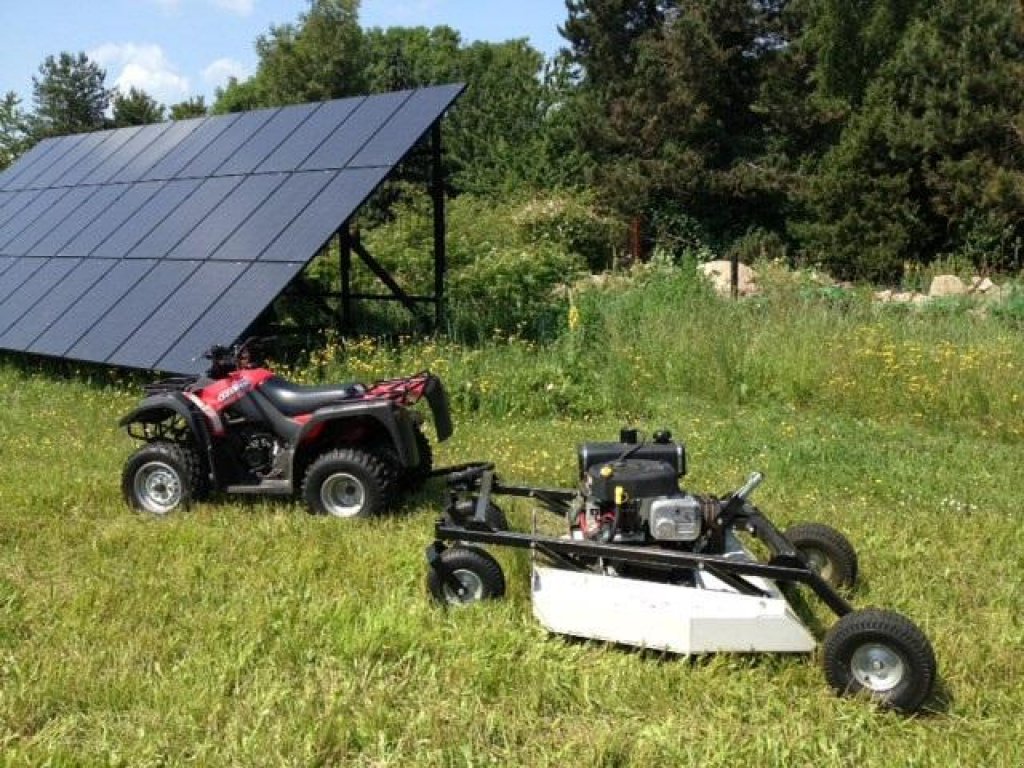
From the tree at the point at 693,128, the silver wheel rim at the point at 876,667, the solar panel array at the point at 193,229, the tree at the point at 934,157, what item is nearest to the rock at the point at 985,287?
the tree at the point at 934,157

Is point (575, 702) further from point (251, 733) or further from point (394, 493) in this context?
point (394, 493)

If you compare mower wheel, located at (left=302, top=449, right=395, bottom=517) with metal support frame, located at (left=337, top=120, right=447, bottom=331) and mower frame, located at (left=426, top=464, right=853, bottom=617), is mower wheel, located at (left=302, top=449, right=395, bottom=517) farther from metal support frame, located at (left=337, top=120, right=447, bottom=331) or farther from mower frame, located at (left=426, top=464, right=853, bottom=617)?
metal support frame, located at (left=337, top=120, right=447, bottom=331)

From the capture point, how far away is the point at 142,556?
182 inches

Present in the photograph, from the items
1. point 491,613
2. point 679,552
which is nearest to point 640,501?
point 679,552

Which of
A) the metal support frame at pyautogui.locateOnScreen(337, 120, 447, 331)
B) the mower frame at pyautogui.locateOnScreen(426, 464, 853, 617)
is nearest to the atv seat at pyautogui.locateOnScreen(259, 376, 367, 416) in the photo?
the mower frame at pyautogui.locateOnScreen(426, 464, 853, 617)

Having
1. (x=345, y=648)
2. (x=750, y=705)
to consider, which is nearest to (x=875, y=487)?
(x=750, y=705)

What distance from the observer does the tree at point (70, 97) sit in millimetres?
43969

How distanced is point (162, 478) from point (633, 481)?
2.83m

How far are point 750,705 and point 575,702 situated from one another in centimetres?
57

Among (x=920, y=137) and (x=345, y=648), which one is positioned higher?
(x=920, y=137)

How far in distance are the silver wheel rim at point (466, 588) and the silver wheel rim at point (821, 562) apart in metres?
1.38

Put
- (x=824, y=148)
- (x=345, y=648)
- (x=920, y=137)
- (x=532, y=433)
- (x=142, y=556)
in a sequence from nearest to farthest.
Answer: (x=345, y=648)
(x=142, y=556)
(x=532, y=433)
(x=920, y=137)
(x=824, y=148)

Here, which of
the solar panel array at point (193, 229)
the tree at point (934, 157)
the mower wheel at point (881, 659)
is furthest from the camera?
the tree at point (934, 157)

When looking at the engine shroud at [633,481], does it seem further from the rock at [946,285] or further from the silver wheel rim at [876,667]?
the rock at [946,285]
